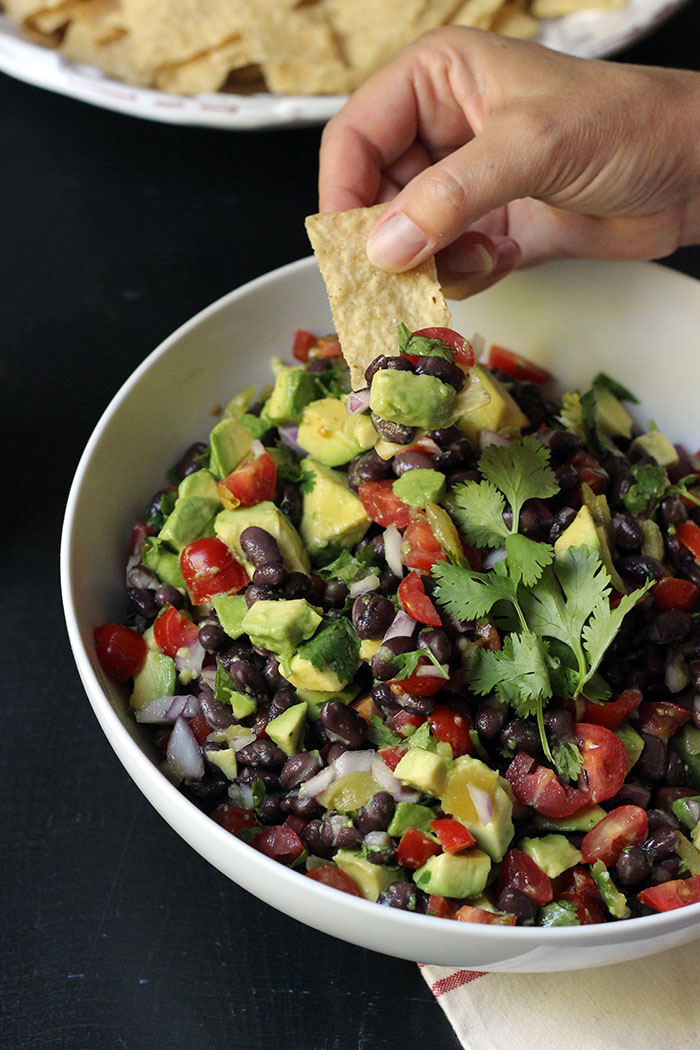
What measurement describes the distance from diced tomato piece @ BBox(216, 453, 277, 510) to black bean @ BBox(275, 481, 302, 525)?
33mm

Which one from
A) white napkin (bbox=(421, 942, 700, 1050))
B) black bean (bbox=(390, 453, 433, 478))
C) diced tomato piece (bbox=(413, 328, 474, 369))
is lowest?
white napkin (bbox=(421, 942, 700, 1050))

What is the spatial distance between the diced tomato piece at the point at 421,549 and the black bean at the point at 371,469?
19cm

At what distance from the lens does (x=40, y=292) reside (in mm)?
3742

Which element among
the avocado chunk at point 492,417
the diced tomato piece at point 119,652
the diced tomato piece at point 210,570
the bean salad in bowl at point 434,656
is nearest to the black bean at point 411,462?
the bean salad in bowl at point 434,656

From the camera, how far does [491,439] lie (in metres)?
2.63

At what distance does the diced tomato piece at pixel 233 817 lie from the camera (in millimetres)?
2309

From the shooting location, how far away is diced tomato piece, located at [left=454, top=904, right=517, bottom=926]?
2.08 m

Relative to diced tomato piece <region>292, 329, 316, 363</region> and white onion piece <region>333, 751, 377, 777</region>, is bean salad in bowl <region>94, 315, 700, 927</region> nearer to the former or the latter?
white onion piece <region>333, 751, 377, 777</region>

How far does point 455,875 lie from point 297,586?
0.74 metres

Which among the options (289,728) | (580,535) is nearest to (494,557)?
(580,535)

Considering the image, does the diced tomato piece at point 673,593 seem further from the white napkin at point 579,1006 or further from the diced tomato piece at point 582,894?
the white napkin at point 579,1006

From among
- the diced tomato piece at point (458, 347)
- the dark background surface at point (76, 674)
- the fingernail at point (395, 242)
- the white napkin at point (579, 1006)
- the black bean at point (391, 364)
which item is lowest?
the white napkin at point (579, 1006)

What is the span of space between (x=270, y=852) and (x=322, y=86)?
285 cm

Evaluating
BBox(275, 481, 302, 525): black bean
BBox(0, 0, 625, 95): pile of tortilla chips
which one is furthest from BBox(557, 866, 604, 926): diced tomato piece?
BBox(0, 0, 625, 95): pile of tortilla chips
